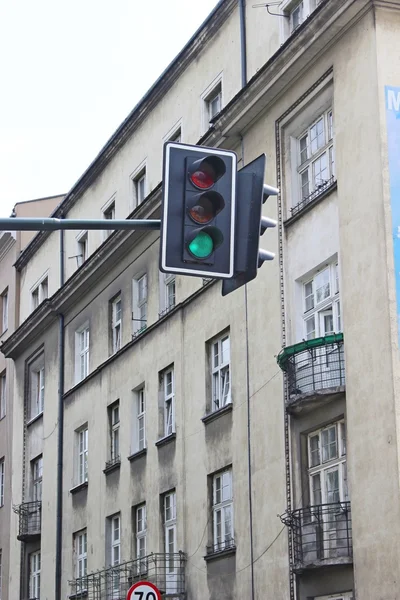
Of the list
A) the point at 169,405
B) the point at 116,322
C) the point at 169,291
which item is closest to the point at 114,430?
the point at 116,322

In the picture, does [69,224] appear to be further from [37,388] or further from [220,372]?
[37,388]

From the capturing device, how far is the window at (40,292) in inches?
1528

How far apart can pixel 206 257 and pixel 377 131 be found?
11255 millimetres

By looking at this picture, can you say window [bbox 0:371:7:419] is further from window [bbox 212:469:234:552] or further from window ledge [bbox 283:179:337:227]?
window ledge [bbox 283:179:337:227]

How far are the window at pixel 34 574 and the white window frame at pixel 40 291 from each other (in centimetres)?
812

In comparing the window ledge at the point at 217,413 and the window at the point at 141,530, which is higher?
the window ledge at the point at 217,413

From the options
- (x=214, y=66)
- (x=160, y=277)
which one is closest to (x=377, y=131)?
(x=214, y=66)

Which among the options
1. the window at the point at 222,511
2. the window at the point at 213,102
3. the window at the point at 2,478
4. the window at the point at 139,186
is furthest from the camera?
the window at the point at 2,478

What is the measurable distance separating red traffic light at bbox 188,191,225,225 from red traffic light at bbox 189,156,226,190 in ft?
0.29

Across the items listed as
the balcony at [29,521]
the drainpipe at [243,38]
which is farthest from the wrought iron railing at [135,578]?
the drainpipe at [243,38]

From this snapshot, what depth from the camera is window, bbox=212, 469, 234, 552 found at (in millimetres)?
24047

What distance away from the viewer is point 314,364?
2059 cm

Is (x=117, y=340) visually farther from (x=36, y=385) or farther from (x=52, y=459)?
(x=36, y=385)

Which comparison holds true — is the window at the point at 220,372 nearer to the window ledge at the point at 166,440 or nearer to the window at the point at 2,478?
the window ledge at the point at 166,440
